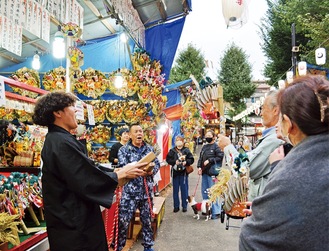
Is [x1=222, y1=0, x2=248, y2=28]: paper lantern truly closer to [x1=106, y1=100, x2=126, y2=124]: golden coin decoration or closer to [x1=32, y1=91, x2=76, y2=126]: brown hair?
[x1=106, y1=100, x2=126, y2=124]: golden coin decoration

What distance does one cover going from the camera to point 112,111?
6.89 m

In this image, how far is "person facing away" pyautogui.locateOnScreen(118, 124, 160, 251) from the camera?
14.3ft

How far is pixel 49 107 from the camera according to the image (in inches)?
89.0

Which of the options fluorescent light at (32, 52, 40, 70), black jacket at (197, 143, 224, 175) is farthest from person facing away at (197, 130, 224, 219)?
fluorescent light at (32, 52, 40, 70)

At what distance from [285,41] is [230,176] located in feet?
58.6

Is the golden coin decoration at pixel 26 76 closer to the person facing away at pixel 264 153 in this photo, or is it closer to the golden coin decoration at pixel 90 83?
the golden coin decoration at pixel 90 83

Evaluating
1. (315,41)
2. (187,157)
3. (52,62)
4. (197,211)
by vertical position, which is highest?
(315,41)

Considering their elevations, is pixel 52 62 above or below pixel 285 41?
below

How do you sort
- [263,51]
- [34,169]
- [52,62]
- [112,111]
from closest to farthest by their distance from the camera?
[34,169]
[112,111]
[52,62]
[263,51]

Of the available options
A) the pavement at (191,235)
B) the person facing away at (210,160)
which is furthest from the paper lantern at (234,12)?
the pavement at (191,235)

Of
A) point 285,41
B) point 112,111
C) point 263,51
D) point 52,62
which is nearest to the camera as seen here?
point 112,111

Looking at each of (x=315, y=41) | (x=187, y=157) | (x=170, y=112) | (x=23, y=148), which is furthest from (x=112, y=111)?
(x=315, y=41)

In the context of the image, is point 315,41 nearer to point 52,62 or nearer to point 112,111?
point 112,111

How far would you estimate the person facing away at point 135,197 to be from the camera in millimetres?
4348
